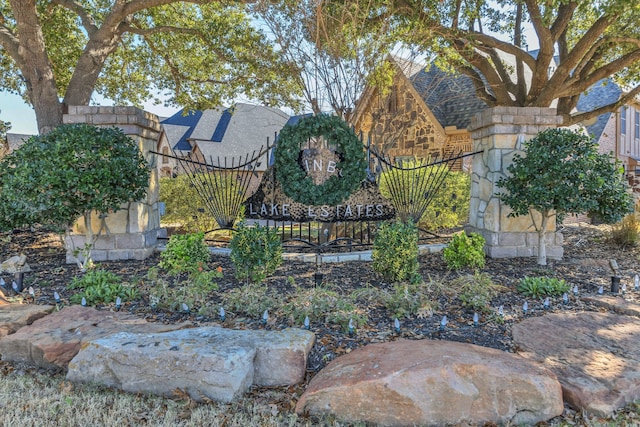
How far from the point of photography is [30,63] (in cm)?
782

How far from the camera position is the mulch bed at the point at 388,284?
337 centimetres

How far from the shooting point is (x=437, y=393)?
2.44m

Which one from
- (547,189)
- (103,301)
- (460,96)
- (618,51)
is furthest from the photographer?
(460,96)

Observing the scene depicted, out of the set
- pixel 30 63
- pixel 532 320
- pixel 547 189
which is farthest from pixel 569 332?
pixel 30 63

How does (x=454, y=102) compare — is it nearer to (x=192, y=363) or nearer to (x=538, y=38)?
(x=538, y=38)

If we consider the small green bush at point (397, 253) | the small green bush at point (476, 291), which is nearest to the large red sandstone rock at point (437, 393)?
the small green bush at point (476, 291)

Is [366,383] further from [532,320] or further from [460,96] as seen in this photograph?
[460,96]

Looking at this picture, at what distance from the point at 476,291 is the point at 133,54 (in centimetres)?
1076

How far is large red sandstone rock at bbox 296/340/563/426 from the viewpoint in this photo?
242 centimetres

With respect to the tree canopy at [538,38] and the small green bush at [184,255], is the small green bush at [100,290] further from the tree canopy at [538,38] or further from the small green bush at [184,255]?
the tree canopy at [538,38]

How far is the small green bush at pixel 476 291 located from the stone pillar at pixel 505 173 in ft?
5.30

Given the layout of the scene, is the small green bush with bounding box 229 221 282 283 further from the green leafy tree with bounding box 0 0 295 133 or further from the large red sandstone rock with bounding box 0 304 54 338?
the green leafy tree with bounding box 0 0 295 133

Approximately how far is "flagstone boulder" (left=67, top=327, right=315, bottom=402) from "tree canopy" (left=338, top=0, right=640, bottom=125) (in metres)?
5.94

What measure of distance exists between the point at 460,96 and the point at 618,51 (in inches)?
194
